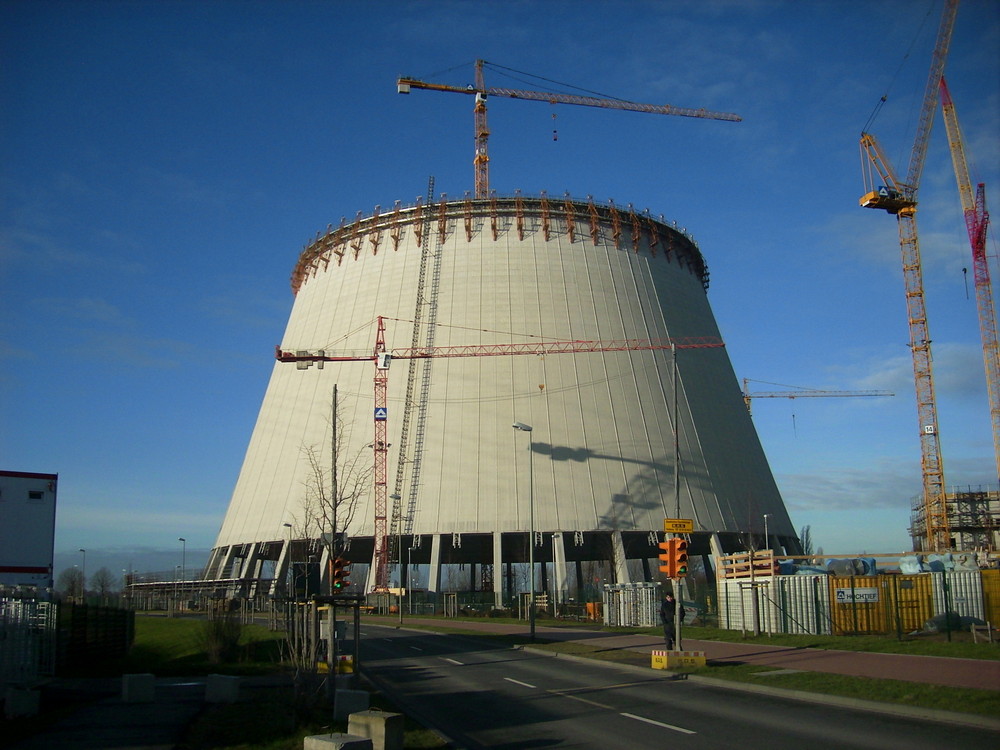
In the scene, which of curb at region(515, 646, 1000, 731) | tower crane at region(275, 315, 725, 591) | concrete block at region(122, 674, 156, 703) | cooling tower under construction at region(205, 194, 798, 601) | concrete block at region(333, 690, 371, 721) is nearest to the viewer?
curb at region(515, 646, 1000, 731)

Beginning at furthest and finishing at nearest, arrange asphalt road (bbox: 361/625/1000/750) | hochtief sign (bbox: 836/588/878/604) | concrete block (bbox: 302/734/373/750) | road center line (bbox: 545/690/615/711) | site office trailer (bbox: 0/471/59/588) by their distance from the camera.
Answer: site office trailer (bbox: 0/471/59/588) → hochtief sign (bbox: 836/588/878/604) → road center line (bbox: 545/690/615/711) → asphalt road (bbox: 361/625/1000/750) → concrete block (bbox: 302/734/373/750)

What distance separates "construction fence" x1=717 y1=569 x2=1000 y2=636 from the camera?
26.8 meters

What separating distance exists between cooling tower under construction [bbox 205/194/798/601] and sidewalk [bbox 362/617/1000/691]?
23.9 metres

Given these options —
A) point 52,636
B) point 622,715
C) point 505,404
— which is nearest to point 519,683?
point 622,715

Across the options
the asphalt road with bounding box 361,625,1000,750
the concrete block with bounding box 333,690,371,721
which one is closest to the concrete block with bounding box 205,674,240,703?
the asphalt road with bounding box 361,625,1000,750

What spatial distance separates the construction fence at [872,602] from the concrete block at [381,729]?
18.7 metres

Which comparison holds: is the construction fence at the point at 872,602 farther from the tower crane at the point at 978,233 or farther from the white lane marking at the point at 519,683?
the tower crane at the point at 978,233

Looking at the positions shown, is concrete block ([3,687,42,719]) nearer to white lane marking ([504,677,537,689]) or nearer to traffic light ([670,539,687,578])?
white lane marking ([504,677,537,689])

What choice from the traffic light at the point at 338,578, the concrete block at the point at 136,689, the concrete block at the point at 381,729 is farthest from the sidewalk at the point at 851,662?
the concrete block at the point at 136,689

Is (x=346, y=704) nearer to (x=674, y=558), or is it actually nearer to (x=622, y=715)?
(x=622, y=715)

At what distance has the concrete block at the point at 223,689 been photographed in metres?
17.2

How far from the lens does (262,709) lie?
1591 centimetres

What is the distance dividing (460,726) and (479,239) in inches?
2051

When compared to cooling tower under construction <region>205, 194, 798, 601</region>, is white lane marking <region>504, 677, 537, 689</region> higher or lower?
lower
